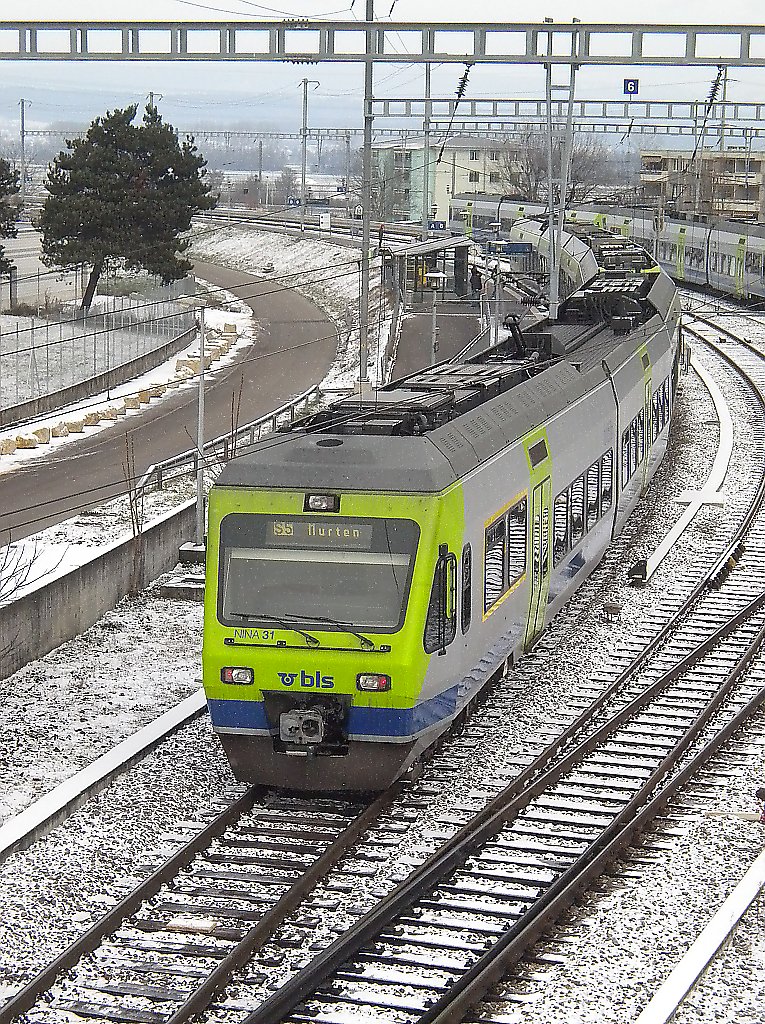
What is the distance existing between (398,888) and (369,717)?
185 cm

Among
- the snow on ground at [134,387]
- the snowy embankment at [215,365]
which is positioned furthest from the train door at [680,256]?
the snow on ground at [134,387]

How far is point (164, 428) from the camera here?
1551 inches

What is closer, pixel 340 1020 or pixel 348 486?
pixel 340 1020

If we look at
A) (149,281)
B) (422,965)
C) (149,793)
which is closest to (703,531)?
(149,793)

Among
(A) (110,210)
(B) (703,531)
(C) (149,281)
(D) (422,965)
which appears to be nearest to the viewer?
(D) (422,965)

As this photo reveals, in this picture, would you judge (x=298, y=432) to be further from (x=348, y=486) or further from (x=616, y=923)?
(x=616, y=923)

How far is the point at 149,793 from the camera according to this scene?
13.4m

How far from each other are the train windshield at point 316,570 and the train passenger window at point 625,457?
10463mm

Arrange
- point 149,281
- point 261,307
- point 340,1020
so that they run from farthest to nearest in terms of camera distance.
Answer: point 261,307, point 149,281, point 340,1020

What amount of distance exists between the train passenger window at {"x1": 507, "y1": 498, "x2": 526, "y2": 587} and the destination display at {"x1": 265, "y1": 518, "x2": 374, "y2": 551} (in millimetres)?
2842

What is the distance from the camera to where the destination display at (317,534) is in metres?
12.5

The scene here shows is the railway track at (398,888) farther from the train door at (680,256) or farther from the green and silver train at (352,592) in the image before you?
the train door at (680,256)

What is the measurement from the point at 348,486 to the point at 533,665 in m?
5.63

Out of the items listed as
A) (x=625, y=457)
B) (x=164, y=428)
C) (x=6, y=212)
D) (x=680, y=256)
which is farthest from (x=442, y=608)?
(x=680, y=256)
